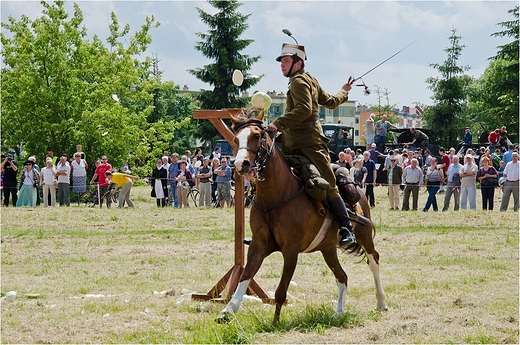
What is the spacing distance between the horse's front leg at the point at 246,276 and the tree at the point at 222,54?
44182mm

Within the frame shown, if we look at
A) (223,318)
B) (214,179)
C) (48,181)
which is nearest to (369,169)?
(214,179)

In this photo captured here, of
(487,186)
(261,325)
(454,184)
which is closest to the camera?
(261,325)

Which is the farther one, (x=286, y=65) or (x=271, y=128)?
(x=286, y=65)

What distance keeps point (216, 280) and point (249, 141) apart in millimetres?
4527

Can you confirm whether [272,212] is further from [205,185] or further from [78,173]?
[78,173]

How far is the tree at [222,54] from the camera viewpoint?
52.2 metres

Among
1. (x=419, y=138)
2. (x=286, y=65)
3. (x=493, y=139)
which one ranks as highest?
(x=419, y=138)

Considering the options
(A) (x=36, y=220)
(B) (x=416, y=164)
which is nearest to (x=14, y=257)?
(A) (x=36, y=220)

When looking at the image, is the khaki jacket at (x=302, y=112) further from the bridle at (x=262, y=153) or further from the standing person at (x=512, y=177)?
the standing person at (x=512, y=177)

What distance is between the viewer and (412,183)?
24672 mm

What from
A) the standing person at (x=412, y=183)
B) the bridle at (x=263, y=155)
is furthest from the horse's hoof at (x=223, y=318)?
the standing person at (x=412, y=183)

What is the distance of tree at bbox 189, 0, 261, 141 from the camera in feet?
171

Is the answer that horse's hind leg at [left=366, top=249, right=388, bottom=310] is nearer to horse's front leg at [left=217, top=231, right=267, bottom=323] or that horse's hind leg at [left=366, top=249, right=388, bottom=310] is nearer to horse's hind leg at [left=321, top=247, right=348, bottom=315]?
horse's hind leg at [left=321, top=247, right=348, bottom=315]

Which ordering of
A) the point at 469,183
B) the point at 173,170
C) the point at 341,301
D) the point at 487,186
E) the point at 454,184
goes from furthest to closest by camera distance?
the point at 173,170 → the point at 454,184 → the point at 469,183 → the point at 487,186 → the point at 341,301
